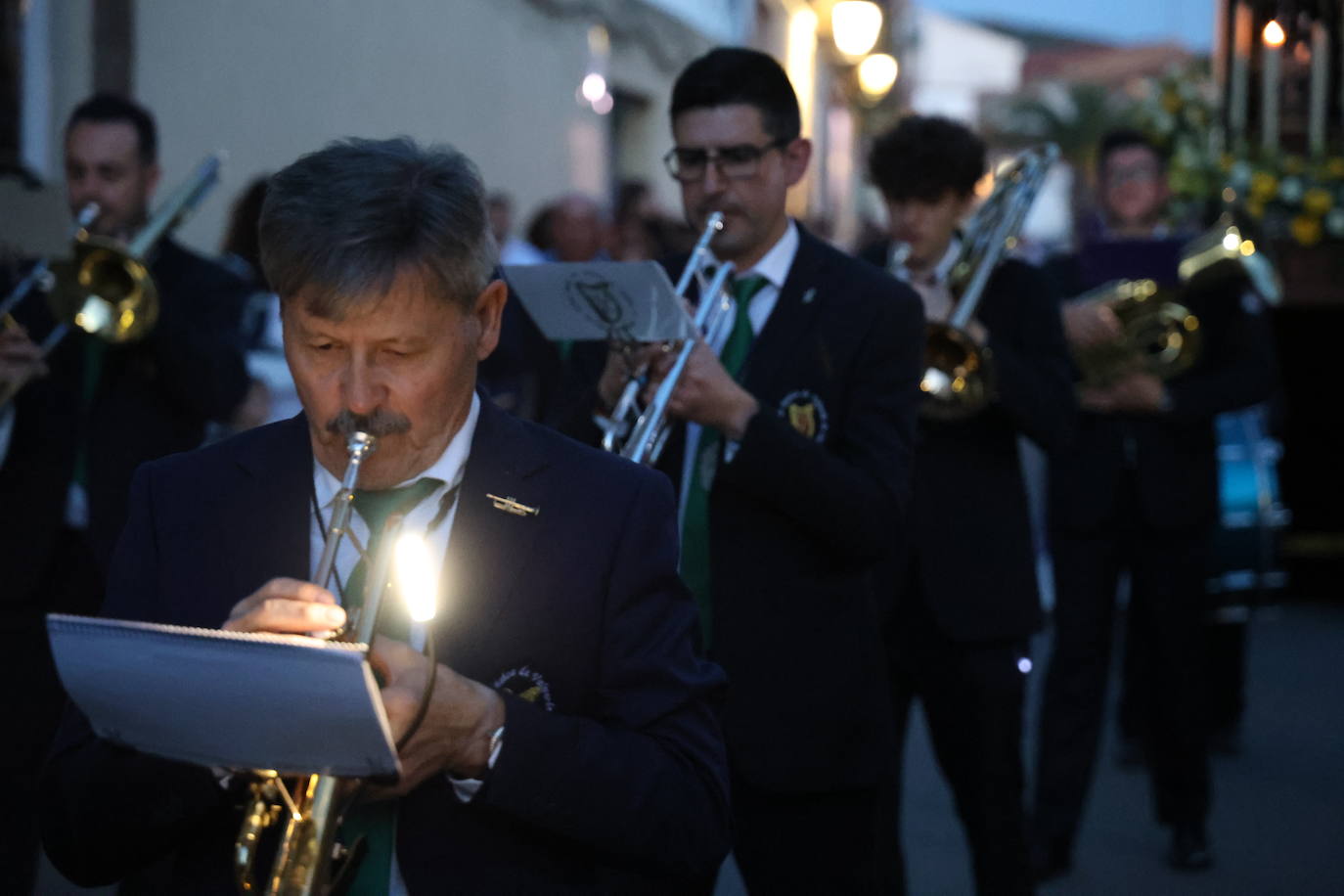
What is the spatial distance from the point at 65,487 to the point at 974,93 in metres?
70.8

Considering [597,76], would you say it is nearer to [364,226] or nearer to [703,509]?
[703,509]

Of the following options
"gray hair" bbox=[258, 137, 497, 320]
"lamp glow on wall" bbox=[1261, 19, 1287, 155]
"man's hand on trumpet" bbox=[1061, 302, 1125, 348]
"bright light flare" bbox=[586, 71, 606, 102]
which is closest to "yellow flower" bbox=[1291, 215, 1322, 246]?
"lamp glow on wall" bbox=[1261, 19, 1287, 155]

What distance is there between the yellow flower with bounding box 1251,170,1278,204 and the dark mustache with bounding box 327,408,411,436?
8.77 meters

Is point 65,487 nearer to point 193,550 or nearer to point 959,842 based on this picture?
point 193,550

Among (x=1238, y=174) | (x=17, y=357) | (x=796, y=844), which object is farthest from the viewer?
(x=1238, y=174)

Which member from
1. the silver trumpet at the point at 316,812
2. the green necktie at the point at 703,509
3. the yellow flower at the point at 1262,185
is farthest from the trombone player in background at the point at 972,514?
the yellow flower at the point at 1262,185

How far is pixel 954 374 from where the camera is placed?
15.8 feet

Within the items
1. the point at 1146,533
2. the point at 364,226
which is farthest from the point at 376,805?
the point at 1146,533

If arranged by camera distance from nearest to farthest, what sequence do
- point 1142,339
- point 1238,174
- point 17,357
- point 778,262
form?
point 778,262 → point 17,357 → point 1142,339 → point 1238,174

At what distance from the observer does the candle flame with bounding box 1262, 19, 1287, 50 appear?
33.5 feet

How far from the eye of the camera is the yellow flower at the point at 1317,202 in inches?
411

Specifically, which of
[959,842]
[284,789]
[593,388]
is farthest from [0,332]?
[959,842]

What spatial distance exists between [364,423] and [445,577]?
0.76 ft

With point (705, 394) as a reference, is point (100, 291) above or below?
above
